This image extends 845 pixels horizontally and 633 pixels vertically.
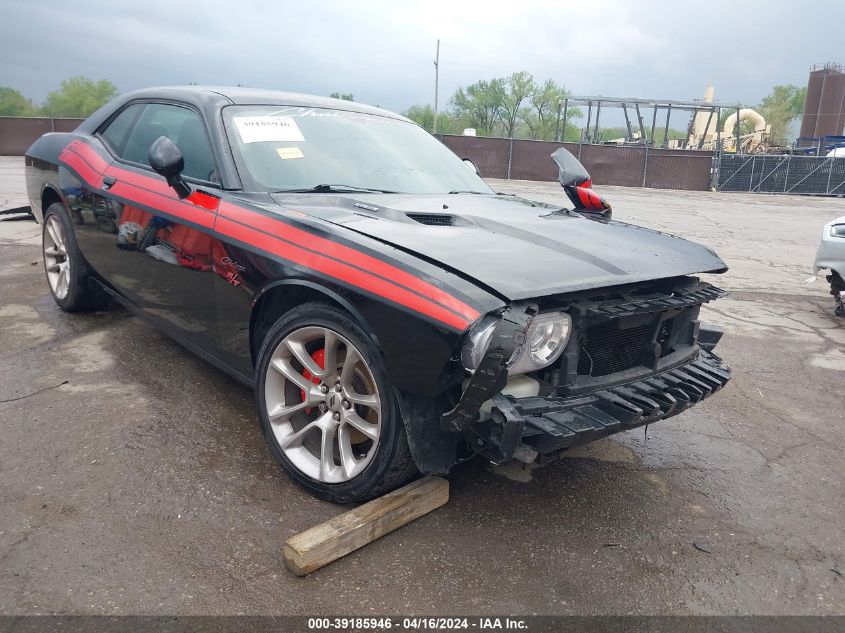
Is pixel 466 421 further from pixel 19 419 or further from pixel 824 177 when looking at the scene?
pixel 824 177

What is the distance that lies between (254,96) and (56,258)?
2.25 m

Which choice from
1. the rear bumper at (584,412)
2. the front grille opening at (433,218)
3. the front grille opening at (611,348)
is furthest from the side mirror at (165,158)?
the front grille opening at (611,348)

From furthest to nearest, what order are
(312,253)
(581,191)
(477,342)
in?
(581,191) < (312,253) < (477,342)

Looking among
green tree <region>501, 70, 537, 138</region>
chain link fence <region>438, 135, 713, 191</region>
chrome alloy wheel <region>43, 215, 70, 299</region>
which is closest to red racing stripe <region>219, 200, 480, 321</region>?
chrome alloy wheel <region>43, 215, 70, 299</region>

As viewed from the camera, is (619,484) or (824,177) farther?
(824,177)

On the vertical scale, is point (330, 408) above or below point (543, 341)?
below

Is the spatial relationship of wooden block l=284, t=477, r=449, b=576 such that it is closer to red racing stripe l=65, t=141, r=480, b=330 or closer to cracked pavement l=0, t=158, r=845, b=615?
cracked pavement l=0, t=158, r=845, b=615

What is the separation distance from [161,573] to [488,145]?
23.6m

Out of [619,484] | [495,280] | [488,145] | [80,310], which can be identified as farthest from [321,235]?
[488,145]

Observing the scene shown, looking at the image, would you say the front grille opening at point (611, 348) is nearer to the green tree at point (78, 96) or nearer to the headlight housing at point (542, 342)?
the headlight housing at point (542, 342)

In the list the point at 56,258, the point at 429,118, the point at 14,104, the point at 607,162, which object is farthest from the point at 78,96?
the point at 56,258

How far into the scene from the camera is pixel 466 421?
204cm

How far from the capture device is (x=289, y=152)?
312cm

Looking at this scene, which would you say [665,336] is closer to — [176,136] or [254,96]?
[254,96]
